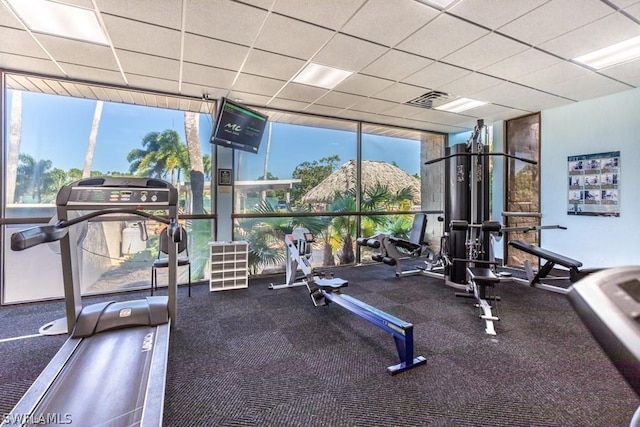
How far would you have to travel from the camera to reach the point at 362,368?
2309 millimetres

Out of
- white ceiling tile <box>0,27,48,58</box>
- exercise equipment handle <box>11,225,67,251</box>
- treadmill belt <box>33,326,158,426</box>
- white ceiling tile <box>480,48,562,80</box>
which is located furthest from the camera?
white ceiling tile <box>480,48,562,80</box>

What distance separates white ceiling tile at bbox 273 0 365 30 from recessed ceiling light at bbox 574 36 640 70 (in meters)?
2.76

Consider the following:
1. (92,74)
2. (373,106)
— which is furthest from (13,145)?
(373,106)

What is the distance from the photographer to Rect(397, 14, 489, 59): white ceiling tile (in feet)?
9.02

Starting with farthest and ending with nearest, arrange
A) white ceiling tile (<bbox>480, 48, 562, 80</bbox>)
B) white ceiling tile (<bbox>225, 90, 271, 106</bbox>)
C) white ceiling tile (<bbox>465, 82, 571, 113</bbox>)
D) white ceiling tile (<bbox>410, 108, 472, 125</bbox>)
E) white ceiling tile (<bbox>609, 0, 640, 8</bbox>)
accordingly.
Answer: white ceiling tile (<bbox>410, 108, 472, 125</bbox>)
white ceiling tile (<bbox>225, 90, 271, 106</bbox>)
white ceiling tile (<bbox>465, 82, 571, 113</bbox>)
white ceiling tile (<bbox>480, 48, 562, 80</bbox>)
white ceiling tile (<bbox>609, 0, 640, 8</bbox>)

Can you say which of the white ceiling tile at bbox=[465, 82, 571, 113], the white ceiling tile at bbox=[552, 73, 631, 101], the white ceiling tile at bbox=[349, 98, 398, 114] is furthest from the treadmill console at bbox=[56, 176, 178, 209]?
the white ceiling tile at bbox=[552, 73, 631, 101]

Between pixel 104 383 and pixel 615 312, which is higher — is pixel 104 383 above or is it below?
below

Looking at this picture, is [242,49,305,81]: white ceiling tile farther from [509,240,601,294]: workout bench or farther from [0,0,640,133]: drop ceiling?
[509,240,601,294]: workout bench

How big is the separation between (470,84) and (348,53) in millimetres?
1922

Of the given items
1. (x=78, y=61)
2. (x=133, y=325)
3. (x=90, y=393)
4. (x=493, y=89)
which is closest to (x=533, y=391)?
(x=90, y=393)

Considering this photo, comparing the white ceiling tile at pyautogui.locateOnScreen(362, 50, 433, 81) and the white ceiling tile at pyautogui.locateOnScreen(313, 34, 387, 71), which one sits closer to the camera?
the white ceiling tile at pyautogui.locateOnScreen(313, 34, 387, 71)

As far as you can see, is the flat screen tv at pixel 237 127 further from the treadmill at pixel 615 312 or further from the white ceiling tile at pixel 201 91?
the treadmill at pixel 615 312

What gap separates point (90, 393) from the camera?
1734 millimetres

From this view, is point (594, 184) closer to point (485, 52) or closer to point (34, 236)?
point (485, 52)
